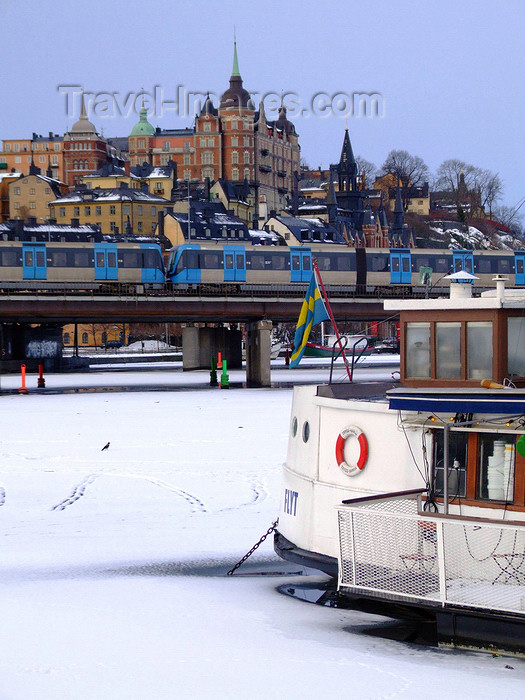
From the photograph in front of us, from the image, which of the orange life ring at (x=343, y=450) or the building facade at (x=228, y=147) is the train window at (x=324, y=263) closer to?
the orange life ring at (x=343, y=450)

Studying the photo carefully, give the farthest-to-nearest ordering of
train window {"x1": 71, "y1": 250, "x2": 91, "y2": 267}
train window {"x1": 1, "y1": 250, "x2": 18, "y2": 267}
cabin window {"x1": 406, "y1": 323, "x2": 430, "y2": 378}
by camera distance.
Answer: train window {"x1": 71, "y1": 250, "x2": 91, "y2": 267}
train window {"x1": 1, "y1": 250, "x2": 18, "y2": 267}
cabin window {"x1": 406, "y1": 323, "x2": 430, "y2": 378}

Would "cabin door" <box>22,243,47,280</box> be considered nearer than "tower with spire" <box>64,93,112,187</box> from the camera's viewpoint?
Yes

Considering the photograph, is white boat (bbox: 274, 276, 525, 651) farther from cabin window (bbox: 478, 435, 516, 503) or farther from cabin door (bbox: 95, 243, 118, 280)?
cabin door (bbox: 95, 243, 118, 280)

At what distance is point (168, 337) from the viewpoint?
403ft

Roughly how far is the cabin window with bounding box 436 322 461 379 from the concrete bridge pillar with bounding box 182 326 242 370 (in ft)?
202

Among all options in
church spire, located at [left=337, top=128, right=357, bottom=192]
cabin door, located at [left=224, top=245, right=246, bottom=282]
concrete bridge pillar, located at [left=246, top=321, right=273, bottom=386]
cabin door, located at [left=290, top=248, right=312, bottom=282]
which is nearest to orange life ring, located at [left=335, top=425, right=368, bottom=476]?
concrete bridge pillar, located at [left=246, top=321, right=273, bottom=386]

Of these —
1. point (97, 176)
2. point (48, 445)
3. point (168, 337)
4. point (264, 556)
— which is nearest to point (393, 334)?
point (168, 337)

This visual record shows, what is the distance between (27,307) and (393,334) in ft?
312

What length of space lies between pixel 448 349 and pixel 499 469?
7.14 ft

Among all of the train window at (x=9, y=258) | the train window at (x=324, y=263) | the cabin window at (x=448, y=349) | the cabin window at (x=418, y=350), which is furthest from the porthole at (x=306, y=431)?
the train window at (x=324, y=263)

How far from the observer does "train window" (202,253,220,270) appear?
63.8 metres

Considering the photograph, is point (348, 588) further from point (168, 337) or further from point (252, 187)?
point (252, 187)

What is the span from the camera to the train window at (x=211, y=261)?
209 feet

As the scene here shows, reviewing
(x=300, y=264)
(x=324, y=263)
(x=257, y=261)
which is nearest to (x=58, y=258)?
(x=257, y=261)
